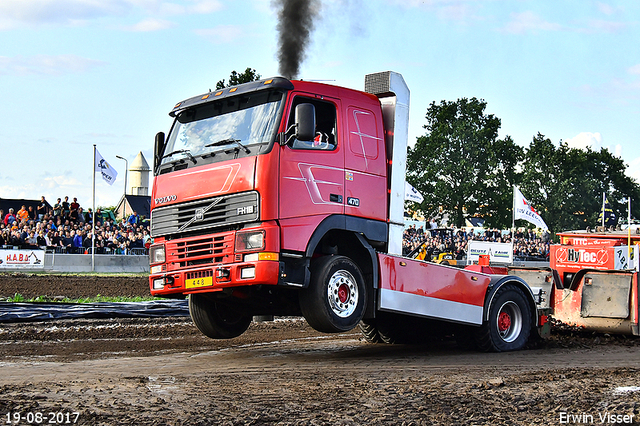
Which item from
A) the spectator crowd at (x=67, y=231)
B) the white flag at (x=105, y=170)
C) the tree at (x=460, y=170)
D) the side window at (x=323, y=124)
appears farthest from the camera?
the tree at (x=460, y=170)

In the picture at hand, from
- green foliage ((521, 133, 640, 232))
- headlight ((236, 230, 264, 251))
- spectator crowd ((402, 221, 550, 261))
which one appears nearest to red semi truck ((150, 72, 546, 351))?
headlight ((236, 230, 264, 251))

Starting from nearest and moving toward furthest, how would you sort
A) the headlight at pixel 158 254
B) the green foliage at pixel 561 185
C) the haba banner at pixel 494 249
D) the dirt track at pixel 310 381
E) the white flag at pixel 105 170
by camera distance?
the dirt track at pixel 310 381
the headlight at pixel 158 254
the white flag at pixel 105 170
the haba banner at pixel 494 249
the green foliage at pixel 561 185

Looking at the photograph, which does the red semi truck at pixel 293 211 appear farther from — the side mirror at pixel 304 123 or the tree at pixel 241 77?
the tree at pixel 241 77

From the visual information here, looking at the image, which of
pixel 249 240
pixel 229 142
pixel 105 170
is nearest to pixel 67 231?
pixel 105 170

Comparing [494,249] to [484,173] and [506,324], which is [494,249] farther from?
[484,173]

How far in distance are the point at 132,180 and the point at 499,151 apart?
207 feet

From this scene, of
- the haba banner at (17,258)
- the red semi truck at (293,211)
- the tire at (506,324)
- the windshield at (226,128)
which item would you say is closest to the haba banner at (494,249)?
the haba banner at (17,258)

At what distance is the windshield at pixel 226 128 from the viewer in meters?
8.10

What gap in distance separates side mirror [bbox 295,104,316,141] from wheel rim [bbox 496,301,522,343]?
437 cm

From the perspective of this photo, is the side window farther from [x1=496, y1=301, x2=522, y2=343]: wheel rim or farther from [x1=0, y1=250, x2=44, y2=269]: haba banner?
[x1=0, y1=250, x2=44, y2=269]: haba banner

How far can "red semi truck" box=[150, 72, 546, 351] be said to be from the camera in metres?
7.91

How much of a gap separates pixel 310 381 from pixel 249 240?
1851 mm

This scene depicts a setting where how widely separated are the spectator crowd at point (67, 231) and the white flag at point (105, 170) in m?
1.82

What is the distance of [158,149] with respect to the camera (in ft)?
Result: 30.4
